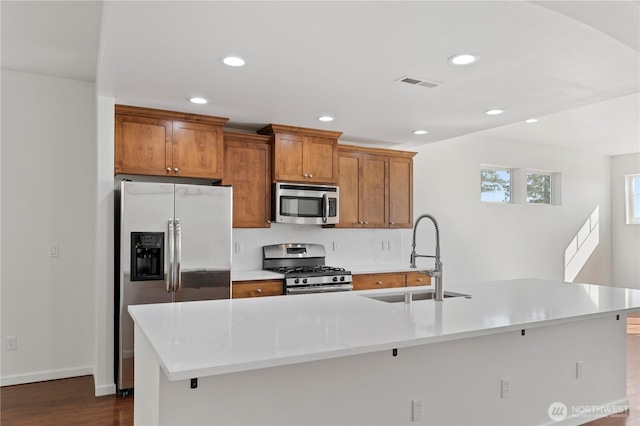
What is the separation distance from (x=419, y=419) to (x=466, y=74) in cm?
224

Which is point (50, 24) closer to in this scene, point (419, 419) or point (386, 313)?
point (386, 313)

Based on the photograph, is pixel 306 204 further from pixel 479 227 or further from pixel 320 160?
pixel 479 227

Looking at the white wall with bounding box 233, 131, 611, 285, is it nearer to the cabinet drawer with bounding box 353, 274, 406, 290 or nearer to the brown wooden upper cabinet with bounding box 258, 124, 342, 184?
the cabinet drawer with bounding box 353, 274, 406, 290

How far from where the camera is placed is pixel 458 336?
2061 millimetres

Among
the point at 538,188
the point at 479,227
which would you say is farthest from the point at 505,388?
the point at 538,188

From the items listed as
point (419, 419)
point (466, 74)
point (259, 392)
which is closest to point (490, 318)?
point (419, 419)

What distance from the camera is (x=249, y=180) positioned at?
15.3 feet

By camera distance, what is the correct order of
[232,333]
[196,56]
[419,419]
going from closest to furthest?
[232,333] < [419,419] < [196,56]

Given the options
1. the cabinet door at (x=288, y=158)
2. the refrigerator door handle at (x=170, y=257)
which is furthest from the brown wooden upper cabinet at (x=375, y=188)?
the refrigerator door handle at (x=170, y=257)

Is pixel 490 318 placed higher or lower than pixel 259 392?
higher

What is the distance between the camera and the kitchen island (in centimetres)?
183

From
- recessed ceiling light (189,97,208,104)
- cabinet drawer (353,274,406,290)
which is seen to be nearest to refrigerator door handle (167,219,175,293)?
recessed ceiling light (189,97,208,104)

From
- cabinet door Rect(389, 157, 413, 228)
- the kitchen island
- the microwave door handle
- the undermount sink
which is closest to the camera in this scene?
the kitchen island

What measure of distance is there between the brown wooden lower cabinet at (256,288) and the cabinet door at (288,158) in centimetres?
110
